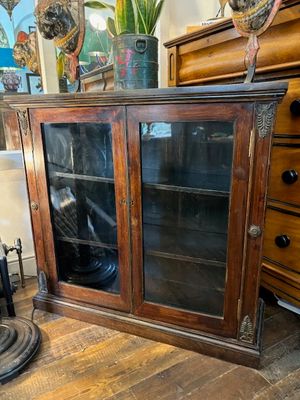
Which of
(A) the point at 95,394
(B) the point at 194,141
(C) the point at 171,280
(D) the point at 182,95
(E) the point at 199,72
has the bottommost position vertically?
(A) the point at 95,394

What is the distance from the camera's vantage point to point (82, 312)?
1455 millimetres

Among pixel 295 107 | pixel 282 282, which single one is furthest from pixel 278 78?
pixel 282 282

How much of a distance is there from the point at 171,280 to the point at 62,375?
1.94 ft

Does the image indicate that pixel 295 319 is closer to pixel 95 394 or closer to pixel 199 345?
pixel 199 345

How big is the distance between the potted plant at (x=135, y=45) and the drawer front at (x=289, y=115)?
54 cm

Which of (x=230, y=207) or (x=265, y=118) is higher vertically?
(x=265, y=118)

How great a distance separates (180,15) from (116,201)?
1.20 metres

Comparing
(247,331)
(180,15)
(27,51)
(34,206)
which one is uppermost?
(180,15)

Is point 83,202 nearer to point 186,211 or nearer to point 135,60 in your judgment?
point 186,211

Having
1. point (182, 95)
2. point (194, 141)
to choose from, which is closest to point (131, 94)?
point (182, 95)

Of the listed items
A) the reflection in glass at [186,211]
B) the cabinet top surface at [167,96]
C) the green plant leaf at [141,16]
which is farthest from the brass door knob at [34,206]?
the green plant leaf at [141,16]

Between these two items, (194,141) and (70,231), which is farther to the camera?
(70,231)

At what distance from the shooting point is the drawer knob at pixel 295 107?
3.65 ft

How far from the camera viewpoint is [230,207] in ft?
3.51
